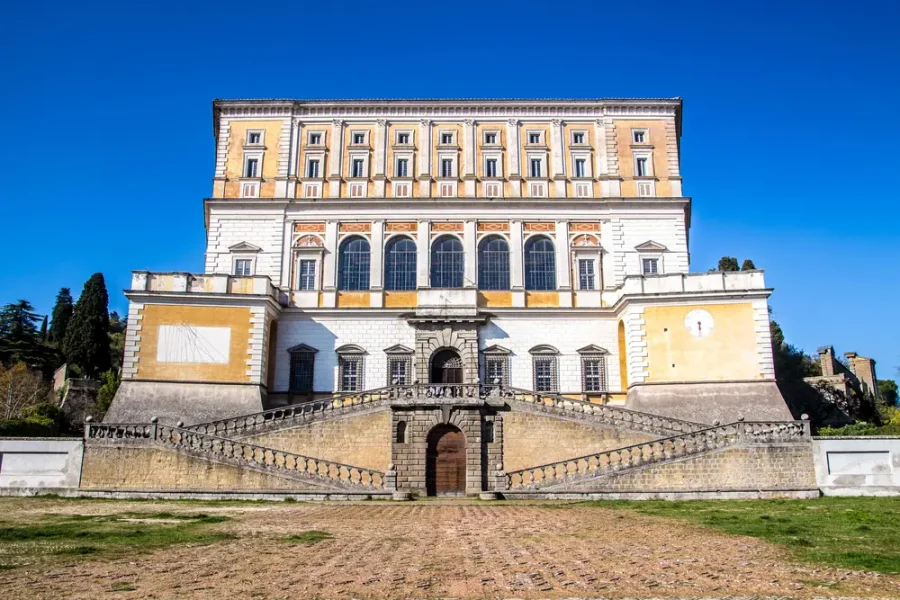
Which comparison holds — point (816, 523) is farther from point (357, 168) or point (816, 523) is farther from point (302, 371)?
point (357, 168)

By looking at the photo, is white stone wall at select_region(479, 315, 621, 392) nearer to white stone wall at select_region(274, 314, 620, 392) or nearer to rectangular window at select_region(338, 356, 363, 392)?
white stone wall at select_region(274, 314, 620, 392)

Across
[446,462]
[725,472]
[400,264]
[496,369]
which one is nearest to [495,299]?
[496,369]

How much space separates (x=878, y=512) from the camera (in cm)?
1856

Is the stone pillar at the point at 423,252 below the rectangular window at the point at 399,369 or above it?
above

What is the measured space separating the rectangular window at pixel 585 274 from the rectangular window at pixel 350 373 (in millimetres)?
11496

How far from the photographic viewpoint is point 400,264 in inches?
1495

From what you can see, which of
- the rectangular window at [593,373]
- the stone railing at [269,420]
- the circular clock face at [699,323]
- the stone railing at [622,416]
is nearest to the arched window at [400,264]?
the stone railing at [269,420]

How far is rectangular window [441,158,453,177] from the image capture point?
39531mm

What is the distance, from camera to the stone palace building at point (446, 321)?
26.7 meters

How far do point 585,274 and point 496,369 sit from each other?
673cm

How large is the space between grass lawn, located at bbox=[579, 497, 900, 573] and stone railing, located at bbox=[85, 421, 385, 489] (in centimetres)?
840

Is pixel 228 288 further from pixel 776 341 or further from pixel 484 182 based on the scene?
pixel 776 341

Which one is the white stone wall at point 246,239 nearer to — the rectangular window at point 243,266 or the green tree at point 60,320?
the rectangular window at point 243,266

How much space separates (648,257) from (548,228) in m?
5.17
